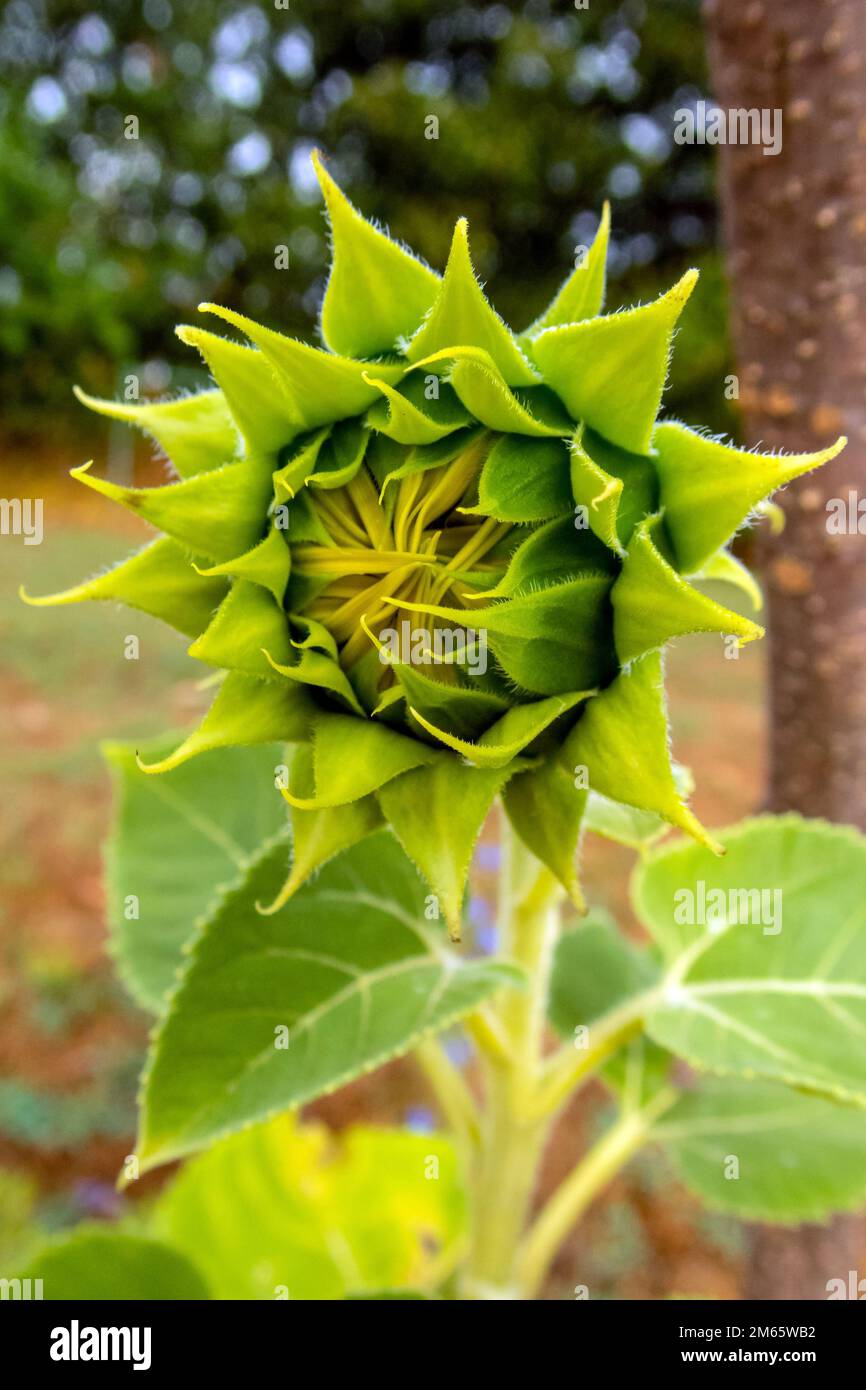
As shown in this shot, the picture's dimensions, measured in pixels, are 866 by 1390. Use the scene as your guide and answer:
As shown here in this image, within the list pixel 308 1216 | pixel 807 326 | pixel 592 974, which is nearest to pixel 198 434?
pixel 807 326

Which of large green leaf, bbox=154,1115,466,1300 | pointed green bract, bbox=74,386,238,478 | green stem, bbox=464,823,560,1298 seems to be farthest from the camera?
large green leaf, bbox=154,1115,466,1300

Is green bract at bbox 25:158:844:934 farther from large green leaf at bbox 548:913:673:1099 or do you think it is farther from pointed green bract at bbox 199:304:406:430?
large green leaf at bbox 548:913:673:1099

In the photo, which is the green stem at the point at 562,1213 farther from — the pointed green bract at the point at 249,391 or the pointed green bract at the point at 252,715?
the pointed green bract at the point at 249,391

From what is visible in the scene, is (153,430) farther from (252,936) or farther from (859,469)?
(859,469)

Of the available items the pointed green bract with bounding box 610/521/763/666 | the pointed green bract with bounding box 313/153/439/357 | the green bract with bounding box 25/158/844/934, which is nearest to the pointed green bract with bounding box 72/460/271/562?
the green bract with bounding box 25/158/844/934

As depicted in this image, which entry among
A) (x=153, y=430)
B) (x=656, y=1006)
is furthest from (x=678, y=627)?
(x=656, y=1006)

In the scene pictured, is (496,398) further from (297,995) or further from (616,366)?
(297,995)

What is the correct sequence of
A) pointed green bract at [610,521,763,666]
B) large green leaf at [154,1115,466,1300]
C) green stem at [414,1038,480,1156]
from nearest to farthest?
pointed green bract at [610,521,763,666]
green stem at [414,1038,480,1156]
large green leaf at [154,1115,466,1300]
